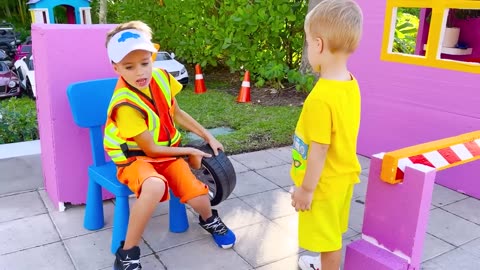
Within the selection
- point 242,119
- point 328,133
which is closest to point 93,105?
point 328,133

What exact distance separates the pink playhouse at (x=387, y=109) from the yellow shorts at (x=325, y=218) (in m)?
0.23

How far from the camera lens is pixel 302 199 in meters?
2.15

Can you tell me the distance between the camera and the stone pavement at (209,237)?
9.11 ft

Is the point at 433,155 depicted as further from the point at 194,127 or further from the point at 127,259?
the point at 127,259

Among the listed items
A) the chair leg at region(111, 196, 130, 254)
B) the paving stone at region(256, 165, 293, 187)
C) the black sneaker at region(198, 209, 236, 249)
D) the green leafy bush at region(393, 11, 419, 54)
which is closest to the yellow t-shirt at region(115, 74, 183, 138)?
the chair leg at region(111, 196, 130, 254)

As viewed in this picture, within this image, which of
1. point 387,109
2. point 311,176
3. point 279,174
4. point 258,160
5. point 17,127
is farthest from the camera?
point 17,127

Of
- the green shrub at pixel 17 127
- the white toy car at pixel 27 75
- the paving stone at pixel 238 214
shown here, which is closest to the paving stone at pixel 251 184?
the paving stone at pixel 238 214

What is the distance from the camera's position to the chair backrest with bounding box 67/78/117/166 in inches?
115

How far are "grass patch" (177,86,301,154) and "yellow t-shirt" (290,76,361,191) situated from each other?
8.39 ft

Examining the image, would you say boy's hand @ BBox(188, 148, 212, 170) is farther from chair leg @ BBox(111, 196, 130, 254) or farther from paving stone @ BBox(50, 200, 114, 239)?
paving stone @ BBox(50, 200, 114, 239)

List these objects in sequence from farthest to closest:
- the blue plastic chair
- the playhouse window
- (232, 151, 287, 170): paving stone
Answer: (232, 151, 287, 170): paving stone
the playhouse window
the blue plastic chair

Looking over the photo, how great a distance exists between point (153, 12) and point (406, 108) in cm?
707

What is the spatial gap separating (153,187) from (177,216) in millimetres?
614

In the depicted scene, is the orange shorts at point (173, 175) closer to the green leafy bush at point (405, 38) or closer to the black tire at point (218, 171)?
the black tire at point (218, 171)
